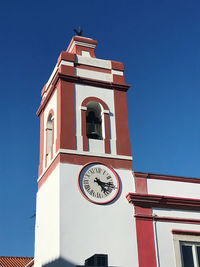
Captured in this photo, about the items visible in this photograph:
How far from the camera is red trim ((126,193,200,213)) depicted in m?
18.5

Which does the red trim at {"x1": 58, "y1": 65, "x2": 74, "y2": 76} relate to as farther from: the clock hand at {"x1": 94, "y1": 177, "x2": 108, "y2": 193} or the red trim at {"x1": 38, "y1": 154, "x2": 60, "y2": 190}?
the clock hand at {"x1": 94, "y1": 177, "x2": 108, "y2": 193}

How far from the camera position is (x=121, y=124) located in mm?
20625

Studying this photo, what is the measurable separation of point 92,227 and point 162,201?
3298 millimetres

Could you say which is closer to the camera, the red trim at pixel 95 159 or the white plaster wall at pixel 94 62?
the red trim at pixel 95 159

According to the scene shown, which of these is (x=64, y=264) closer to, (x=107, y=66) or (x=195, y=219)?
(x=195, y=219)

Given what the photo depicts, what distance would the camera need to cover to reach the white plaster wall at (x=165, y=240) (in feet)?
57.8

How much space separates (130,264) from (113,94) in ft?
26.3

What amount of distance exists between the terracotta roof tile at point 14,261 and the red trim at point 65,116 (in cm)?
1460

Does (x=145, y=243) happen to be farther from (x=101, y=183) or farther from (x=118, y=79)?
(x=118, y=79)

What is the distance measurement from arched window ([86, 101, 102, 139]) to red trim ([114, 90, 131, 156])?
34.2 inches

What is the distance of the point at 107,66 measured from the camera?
22.0m

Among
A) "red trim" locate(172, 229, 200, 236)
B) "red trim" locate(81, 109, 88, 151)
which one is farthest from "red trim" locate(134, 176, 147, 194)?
"red trim" locate(81, 109, 88, 151)

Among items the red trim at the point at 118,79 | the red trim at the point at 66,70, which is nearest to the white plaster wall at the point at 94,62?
the red trim at the point at 118,79

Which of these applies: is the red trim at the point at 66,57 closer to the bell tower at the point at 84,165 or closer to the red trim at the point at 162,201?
the bell tower at the point at 84,165
